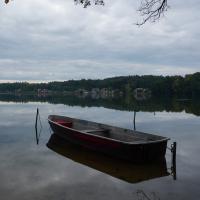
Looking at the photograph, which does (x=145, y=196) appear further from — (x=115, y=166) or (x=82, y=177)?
(x=115, y=166)

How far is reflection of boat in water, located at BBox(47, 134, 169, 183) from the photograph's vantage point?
17.1 m

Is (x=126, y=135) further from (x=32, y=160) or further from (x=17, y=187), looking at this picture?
(x=17, y=187)

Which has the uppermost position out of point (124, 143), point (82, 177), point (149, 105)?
point (124, 143)

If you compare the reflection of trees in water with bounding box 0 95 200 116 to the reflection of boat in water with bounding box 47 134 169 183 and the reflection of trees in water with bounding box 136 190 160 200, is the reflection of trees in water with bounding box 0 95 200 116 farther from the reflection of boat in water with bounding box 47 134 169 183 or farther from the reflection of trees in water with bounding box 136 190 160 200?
the reflection of trees in water with bounding box 136 190 160 200

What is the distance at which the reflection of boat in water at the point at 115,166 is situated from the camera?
674 inches

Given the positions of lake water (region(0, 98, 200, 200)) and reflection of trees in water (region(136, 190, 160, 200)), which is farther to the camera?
lake water (region(0, 98, 200, 200))

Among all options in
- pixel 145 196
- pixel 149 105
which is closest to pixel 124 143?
pixel 145 196

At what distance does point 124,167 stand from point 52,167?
160 inches

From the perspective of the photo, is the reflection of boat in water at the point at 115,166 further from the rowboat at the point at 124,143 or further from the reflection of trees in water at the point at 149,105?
the reflection of trees in water at the point at 149,105

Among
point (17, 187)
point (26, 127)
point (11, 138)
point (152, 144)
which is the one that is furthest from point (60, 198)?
point (26, 127)

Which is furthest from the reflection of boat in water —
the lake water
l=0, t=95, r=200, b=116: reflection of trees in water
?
l=0, t=95, r=200, b=116: reflection of trees in water

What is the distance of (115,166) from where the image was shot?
62.3 ft

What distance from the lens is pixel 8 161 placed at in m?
19.9

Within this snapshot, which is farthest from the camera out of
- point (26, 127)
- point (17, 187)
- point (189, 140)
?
point (26, 127)
